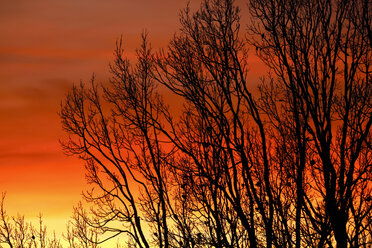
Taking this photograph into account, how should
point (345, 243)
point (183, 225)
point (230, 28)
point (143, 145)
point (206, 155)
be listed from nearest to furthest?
point (345, 243) < point (230, 28) < point (206, 155) < point (183, 225) < point (143, 145)

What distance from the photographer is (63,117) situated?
85.6 ft

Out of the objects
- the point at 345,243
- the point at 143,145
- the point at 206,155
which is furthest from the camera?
the point at 143,145

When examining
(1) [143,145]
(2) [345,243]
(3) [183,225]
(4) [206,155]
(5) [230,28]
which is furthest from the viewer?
(1) [143,145]

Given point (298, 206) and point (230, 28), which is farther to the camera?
point (230, 28)

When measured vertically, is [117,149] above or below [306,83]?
above

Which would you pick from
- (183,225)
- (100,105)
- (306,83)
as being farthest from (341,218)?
(100,105)

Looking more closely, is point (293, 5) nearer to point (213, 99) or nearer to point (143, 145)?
point (213, 99)

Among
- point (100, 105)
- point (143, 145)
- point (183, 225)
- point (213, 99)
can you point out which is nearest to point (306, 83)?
point (213, 99)

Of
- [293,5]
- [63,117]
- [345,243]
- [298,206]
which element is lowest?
[345,243]

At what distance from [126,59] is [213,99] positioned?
7097 mm

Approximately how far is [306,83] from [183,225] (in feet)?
29.7

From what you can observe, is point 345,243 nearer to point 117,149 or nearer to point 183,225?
point 183,225

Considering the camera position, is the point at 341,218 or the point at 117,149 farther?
the point at 117,149

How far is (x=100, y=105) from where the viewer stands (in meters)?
26.3
